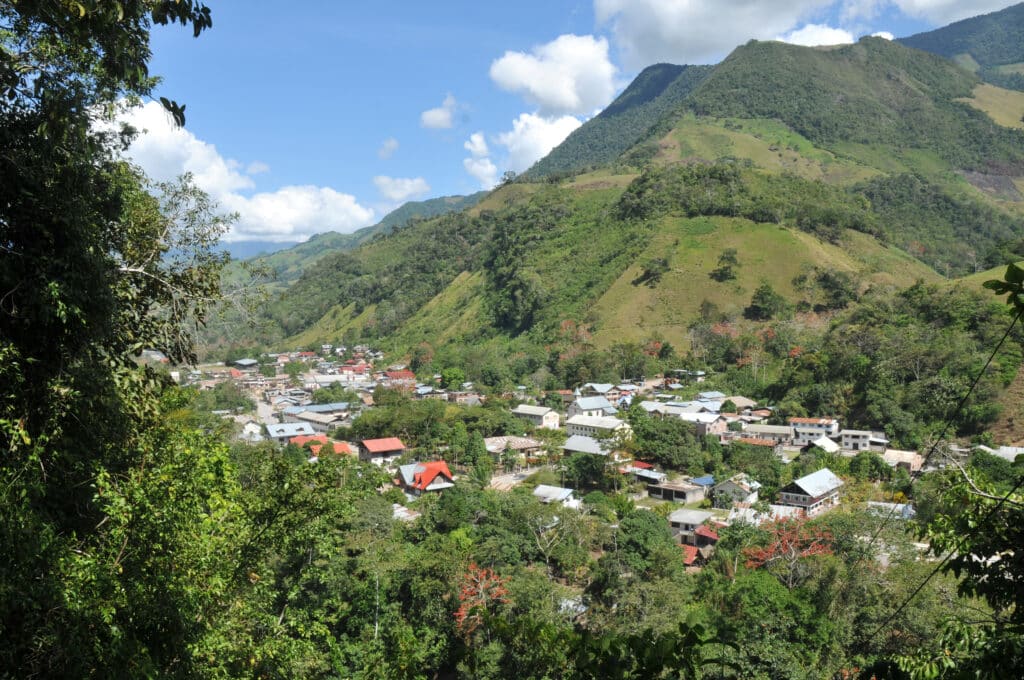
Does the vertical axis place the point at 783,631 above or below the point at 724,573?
above

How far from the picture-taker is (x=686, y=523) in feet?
73.4

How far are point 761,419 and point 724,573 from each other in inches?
861

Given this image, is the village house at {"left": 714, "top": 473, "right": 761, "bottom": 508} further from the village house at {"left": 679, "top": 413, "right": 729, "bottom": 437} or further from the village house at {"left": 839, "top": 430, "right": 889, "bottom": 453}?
the village house at {"left": 839, "top": 430, "right": 889, "bottom": 453}

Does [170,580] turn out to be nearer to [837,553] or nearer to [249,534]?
[249,534]

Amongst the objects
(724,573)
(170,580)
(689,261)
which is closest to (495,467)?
(724,573)

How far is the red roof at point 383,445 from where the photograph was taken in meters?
32.9

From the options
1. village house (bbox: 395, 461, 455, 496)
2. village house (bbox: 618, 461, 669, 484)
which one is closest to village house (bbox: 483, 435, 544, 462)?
village house (bbox: 395, 461, 455, 496)

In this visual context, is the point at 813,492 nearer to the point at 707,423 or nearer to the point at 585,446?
the point at 707,423

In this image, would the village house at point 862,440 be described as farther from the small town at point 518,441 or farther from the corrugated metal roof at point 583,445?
the corrugated metal roof at point 583,445

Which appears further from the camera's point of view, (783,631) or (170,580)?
(783,631)

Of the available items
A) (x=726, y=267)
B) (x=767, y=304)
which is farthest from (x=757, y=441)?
(x=726, y=267)

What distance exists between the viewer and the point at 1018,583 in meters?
3.41

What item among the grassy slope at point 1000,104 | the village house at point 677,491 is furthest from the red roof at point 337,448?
the grassy slope at point 1000,104

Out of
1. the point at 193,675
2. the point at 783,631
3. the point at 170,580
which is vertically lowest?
the point at 783,631
